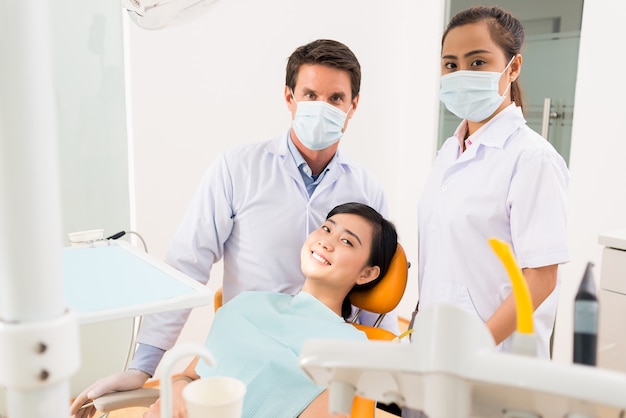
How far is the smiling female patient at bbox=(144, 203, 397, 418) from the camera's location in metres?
1.26

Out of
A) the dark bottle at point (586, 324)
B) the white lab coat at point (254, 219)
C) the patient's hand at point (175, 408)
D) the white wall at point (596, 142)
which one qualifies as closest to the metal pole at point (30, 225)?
the dark bottle at point (586, 324)

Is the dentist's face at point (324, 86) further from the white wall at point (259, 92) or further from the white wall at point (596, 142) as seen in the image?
the white wall at point (596, 142)

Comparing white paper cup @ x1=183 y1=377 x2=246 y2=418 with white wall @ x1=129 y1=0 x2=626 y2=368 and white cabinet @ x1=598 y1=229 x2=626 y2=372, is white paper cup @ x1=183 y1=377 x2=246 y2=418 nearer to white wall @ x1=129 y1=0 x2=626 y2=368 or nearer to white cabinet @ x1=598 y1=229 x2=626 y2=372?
white cabinet @ x1=598 y1=229 x2=626 y2=372

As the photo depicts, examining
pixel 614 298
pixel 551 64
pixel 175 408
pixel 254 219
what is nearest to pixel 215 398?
pixel 175 408

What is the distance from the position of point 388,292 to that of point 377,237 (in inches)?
6.3

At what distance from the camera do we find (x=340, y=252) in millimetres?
1541

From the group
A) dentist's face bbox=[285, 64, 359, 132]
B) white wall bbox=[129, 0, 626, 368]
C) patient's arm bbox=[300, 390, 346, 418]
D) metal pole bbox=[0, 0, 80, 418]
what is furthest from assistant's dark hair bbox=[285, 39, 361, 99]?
metal pole bbox=[0, 0, 80, 418]

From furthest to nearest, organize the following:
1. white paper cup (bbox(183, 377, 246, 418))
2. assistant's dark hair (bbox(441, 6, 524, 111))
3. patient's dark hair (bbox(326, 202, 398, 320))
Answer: patient's dark hair (bbox(326, 202, 398, 320))
assistant's dark hair (bbox(441, 6, 524, 111))
white paper cup (bbox(183, 377, 246, 418))

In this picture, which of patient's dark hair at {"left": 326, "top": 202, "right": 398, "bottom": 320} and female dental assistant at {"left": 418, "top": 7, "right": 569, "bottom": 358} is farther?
patient's dark hair at {"left": 326, "top": 202, "right": 398, "bottom": 320}

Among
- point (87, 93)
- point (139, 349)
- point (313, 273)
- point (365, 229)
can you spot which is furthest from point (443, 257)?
point (87, 93)

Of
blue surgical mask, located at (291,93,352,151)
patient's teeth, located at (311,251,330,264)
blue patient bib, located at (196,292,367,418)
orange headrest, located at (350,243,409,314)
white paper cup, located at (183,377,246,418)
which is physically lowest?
blue patient bib, located at (196,292,367,418)

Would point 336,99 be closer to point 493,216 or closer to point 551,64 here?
point 493,216

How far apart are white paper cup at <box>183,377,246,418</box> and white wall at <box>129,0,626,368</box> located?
2.13 metres

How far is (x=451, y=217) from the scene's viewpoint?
1.47 metres
